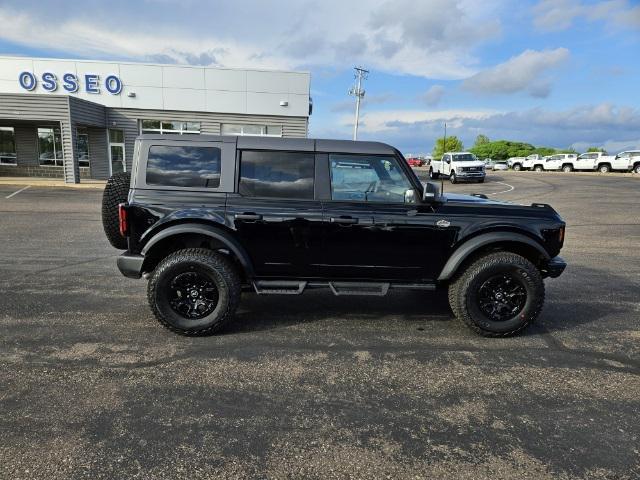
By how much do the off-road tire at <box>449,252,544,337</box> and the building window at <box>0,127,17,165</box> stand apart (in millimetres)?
27444

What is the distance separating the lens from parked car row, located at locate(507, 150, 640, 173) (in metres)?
34.7

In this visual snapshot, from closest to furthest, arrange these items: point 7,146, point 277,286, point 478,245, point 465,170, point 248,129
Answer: point 478,245 → point 277,286 → point 248,129 → point 7,146 → point 465,170

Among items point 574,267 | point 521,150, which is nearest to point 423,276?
point 574,267

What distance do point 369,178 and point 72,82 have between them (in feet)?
78.0

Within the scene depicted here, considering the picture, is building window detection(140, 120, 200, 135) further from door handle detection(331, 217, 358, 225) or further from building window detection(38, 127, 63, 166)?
door handle detection(331, 217, 358, 225)

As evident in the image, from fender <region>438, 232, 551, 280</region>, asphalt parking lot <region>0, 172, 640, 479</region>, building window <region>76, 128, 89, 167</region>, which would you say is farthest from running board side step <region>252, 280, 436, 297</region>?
building window <region>76, 128, 89, 167</region>

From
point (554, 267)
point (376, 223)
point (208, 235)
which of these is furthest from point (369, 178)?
point (554, 267)

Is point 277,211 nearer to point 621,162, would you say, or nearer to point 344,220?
point 344,220

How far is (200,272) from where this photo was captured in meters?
4.14

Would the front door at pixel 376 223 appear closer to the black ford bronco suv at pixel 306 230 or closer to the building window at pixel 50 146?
the black ford bronco suv at pixel 306 230

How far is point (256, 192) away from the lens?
4223 mm

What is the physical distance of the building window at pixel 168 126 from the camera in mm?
23516

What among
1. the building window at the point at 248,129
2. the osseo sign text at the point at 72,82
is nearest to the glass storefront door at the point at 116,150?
the osseo sign text at the point at 72,82

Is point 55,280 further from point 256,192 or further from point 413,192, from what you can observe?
point 413,192
